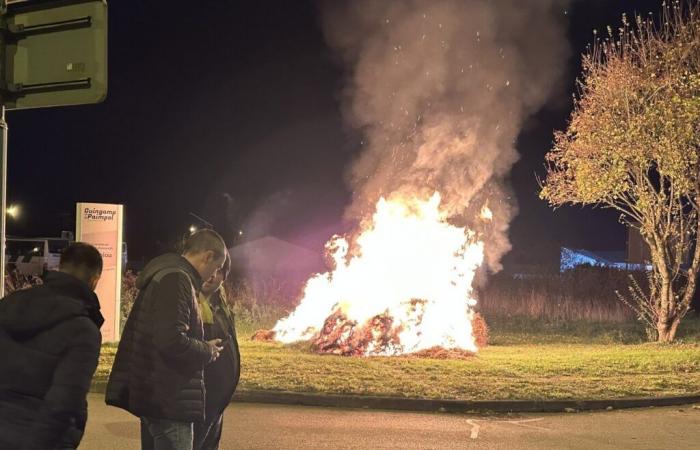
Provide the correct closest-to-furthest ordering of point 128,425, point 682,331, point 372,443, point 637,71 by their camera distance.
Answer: point 372,443 < point 128,425 < point 637,71 < point 682,331

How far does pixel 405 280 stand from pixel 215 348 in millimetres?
11129

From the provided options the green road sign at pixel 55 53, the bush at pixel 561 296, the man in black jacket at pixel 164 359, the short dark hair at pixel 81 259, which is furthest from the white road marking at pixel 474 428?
the bush at pixel 561 296

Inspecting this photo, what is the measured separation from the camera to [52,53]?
3670 mm

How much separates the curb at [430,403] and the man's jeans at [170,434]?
5.40m

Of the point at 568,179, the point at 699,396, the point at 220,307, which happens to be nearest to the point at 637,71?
the point at 568,179

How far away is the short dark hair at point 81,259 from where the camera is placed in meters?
3.31

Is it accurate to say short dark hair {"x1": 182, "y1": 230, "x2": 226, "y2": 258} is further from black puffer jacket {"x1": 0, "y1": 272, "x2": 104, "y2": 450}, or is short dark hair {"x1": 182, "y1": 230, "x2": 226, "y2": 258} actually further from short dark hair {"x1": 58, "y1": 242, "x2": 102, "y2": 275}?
black puffer jacket {"x1": 0, "y1": 272, "x2": 104, "y2": 450}

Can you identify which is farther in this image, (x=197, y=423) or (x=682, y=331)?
(x=682, y=331)

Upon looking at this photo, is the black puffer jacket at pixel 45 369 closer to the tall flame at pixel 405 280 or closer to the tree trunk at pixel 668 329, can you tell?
the tall flame at pixel 405 280

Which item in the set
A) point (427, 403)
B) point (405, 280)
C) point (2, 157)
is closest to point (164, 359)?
point (2, 157)

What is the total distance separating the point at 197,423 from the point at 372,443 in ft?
11.4

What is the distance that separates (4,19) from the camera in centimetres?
368

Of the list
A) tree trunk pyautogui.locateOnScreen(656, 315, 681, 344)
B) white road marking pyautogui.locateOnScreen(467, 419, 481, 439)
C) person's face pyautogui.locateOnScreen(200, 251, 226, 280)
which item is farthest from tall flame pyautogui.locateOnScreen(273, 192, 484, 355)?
person's face pyautogui.locateOnScreen(200, 251, 226, 280)

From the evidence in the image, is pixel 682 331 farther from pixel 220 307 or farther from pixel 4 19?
pixel 4 19
